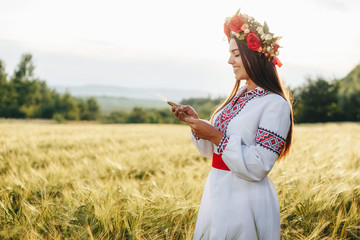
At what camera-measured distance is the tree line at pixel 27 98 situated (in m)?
38.4

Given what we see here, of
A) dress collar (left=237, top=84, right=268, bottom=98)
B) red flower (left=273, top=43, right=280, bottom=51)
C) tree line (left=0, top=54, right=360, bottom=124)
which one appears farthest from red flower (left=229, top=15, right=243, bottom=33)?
tree line (left=0, top=54, right=360, bottom=124)

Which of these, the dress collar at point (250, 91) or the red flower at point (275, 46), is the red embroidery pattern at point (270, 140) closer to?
the dress collar at point (250, 91)

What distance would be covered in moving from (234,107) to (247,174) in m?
0.49

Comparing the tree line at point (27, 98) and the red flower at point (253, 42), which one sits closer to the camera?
the red flower at point (253, 42)

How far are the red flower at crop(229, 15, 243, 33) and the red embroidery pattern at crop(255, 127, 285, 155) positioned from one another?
0.65 metres

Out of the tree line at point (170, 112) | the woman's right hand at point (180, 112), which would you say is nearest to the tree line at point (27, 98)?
the tree line at point (170, 112)

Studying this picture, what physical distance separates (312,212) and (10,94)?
4409 centimetres

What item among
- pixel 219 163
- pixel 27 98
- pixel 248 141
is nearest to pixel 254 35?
pixel 248 141

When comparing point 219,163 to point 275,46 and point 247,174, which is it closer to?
point 247,174

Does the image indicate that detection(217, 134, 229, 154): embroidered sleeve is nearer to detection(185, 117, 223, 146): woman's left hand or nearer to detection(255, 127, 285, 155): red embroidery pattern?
detection(185, 117, 223, 146): woman's left hand

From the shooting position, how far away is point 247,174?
4.78 feet

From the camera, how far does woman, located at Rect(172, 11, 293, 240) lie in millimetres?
1475

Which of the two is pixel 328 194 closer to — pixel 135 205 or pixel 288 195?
pixel 288 195

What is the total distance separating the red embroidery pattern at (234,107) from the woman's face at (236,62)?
0.11 meters
